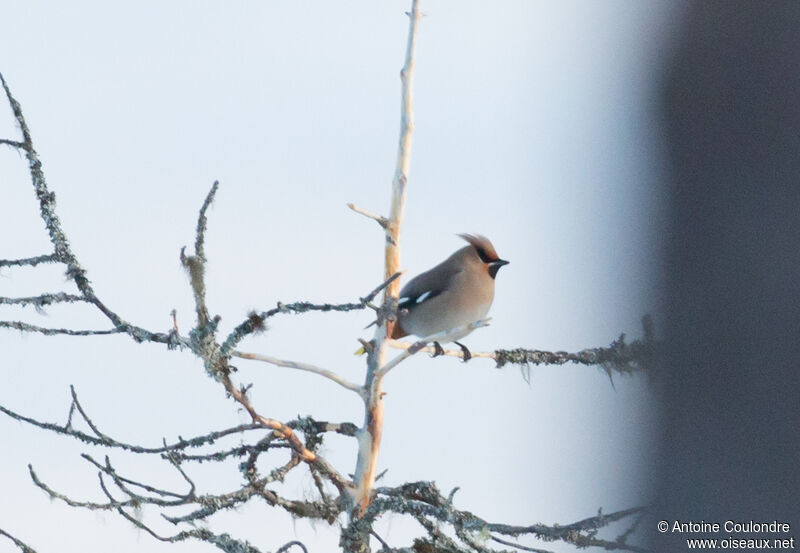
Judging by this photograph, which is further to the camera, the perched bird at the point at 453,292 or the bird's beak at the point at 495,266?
the bird's beak at the point at 495,266

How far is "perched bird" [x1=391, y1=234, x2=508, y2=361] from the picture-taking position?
6281 millimetres

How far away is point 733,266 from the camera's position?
0.98 meters

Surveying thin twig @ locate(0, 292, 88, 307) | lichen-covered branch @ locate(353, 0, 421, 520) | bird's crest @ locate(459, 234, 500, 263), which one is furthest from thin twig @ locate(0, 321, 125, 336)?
bird's crest @ locate(459, 234, 500, 263)

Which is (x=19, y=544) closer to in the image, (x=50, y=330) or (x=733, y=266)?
(x=50, y=330)

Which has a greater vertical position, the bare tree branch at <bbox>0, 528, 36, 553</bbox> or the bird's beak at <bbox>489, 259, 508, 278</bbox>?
the bird's beak at <bbox>489, 259, 508, 278</bbox>

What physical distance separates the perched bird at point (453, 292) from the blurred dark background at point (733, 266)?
204 inches

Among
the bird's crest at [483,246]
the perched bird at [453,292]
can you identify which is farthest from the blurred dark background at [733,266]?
the bird's crest at [483,246]

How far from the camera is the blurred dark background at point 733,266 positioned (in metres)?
0.94

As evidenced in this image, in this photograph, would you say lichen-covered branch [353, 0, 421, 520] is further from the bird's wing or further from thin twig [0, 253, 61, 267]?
the bird's wing

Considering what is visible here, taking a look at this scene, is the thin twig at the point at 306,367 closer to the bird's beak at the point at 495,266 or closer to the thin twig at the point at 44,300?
the thin twig at the point at 44,300

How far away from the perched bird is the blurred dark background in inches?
204

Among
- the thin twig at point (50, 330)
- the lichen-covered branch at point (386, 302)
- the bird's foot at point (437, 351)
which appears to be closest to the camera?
the thin twig at point (50, 330)

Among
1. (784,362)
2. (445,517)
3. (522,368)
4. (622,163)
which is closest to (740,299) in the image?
(784,362)

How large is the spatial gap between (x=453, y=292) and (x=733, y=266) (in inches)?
213
